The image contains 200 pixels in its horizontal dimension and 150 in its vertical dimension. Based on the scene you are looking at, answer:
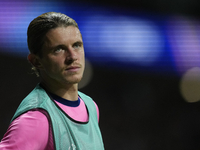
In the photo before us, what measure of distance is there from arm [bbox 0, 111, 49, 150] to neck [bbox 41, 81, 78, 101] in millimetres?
148

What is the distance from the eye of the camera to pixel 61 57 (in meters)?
0.88

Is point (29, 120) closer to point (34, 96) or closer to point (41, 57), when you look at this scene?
point (34, 96)

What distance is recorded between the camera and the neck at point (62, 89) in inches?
36.5

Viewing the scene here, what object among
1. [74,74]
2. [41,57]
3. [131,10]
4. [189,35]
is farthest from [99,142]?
[189,35]

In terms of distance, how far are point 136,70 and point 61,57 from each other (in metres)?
1.33

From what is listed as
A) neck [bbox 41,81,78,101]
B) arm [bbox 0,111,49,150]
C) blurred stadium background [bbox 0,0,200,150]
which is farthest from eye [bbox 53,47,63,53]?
blurred stadium background [bbox 0,0,200,150]

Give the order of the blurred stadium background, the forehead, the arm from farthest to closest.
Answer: the blurred stadium background < the forehead < the arm

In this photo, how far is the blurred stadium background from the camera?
2.05 metres

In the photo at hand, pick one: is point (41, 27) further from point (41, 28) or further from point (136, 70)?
point (136, 70)

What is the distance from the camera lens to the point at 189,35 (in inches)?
85.6

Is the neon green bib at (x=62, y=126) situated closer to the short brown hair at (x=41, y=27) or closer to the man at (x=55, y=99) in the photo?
the man at (x=55, y=99)

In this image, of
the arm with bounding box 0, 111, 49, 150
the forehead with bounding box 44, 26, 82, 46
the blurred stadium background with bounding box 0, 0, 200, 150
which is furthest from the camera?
the blurred stadium background with bounding box 0, 0, 200, 150

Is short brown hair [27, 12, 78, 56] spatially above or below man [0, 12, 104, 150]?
above

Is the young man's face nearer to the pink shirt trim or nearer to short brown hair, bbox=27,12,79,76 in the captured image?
short brown hair, bbox=27,12,79,76
